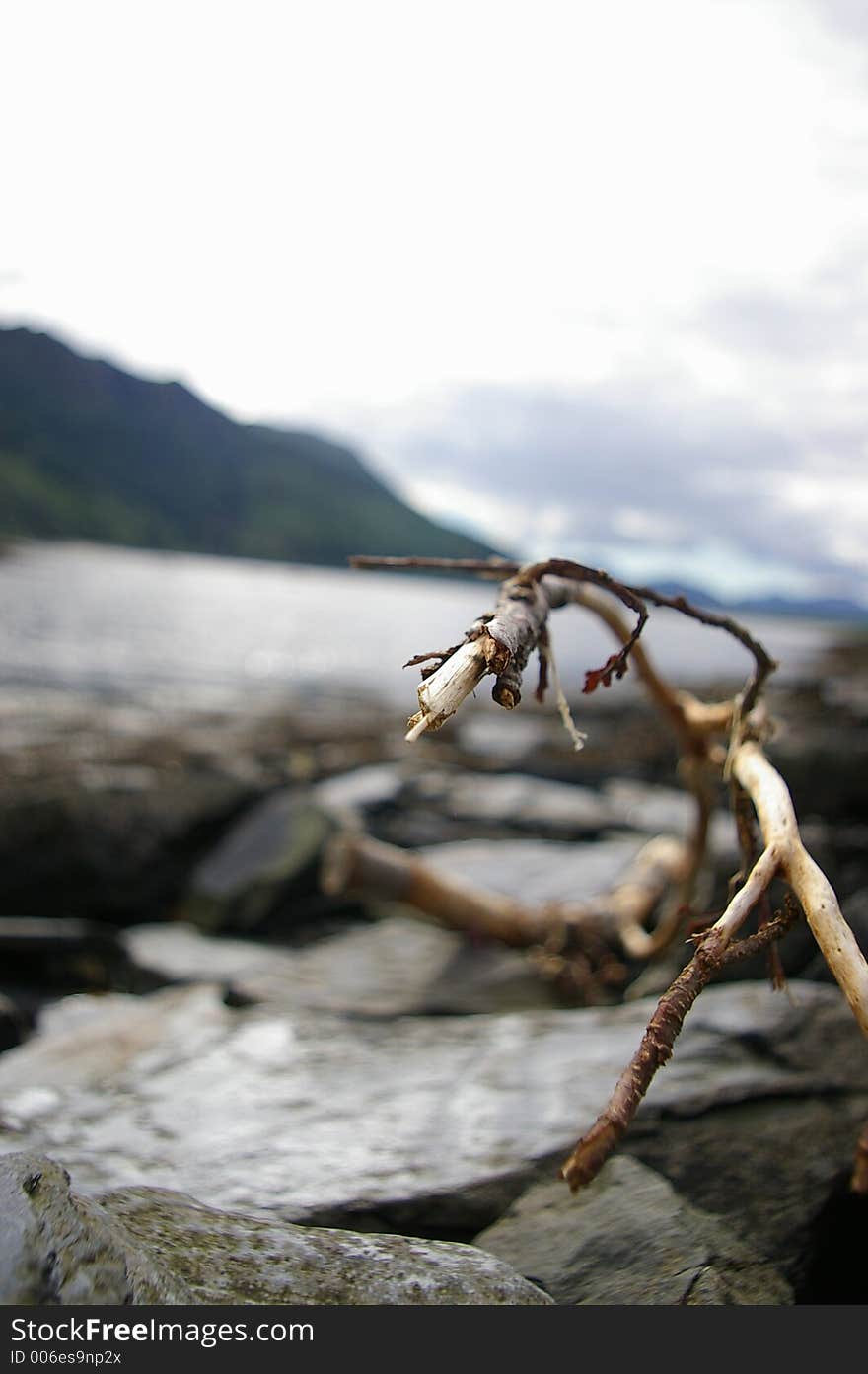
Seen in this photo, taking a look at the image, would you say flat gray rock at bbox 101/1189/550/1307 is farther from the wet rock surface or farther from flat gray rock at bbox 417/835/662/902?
flat gray rock at bbox 417/835/662/902

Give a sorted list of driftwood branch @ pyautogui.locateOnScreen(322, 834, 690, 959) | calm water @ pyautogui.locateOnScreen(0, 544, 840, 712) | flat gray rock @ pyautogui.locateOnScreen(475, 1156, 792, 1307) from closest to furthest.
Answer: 1. flat gray rock @ pyautogui.locateOnScreen(475, 1156, 792, 1307)
2. driftwood branch @ pyautogui.locateOnScreen(322, 834, 690, 959)
3. calm water @ pyautogui.locateOnScreen(0, 544, 840, 712)

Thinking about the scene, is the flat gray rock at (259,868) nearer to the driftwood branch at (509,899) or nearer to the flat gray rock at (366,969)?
the flat gray rock at (366,969)

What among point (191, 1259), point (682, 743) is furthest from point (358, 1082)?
point (682, 743)

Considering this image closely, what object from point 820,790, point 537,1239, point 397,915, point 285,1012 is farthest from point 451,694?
point 820,790

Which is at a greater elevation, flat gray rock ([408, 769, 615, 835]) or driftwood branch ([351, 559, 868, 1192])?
driftwood branch ([351, 559, 868, 1192])

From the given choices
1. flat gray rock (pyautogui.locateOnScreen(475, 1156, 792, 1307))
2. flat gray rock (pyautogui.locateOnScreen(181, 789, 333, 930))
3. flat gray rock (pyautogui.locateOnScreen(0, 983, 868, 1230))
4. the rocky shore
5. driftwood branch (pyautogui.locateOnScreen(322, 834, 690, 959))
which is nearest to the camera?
the rocky shore

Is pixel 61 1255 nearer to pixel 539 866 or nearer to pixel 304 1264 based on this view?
pixel 304 1264

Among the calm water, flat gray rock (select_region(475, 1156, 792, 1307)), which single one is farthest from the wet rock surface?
the calm water

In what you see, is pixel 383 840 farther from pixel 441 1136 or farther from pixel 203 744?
pixel 441 1136
